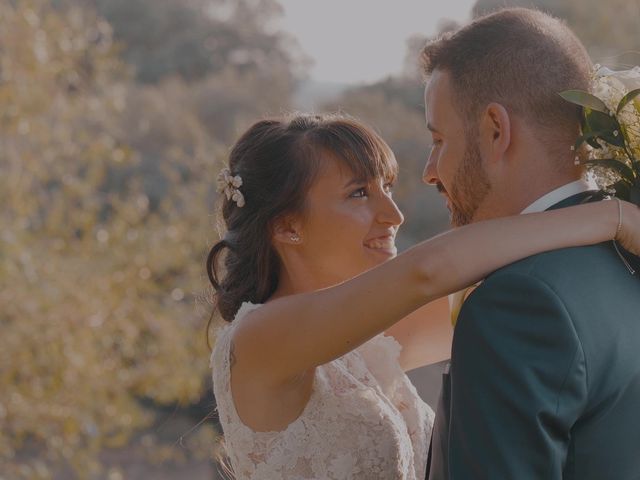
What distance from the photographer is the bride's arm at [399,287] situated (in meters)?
2.21

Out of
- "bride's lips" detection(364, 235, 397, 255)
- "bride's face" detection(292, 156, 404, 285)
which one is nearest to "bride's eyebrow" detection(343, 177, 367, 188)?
"bride's face" detection(292, 156, 404, 285)

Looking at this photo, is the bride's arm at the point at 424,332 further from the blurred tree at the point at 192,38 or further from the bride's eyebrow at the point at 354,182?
the blurred tree at the point at 192,38

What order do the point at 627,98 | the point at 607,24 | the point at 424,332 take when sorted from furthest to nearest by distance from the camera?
the point at 607,24
the point at 424,332
the point at 627,98

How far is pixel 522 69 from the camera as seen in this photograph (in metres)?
2.32

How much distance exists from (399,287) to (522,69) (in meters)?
0.55

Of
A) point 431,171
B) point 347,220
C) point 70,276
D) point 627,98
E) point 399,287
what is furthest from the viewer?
point 70,276

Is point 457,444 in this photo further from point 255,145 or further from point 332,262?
point 255,145

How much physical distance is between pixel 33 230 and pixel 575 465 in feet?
18.1

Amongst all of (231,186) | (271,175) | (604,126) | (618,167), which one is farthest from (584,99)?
(231,186)

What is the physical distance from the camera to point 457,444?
82.0 inches

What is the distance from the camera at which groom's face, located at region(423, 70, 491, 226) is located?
7.82ft

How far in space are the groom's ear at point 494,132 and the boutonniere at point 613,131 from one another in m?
0.14

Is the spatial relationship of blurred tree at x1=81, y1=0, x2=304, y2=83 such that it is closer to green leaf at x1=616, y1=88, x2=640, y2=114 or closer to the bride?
the bride

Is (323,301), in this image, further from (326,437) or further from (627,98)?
(627,98)
